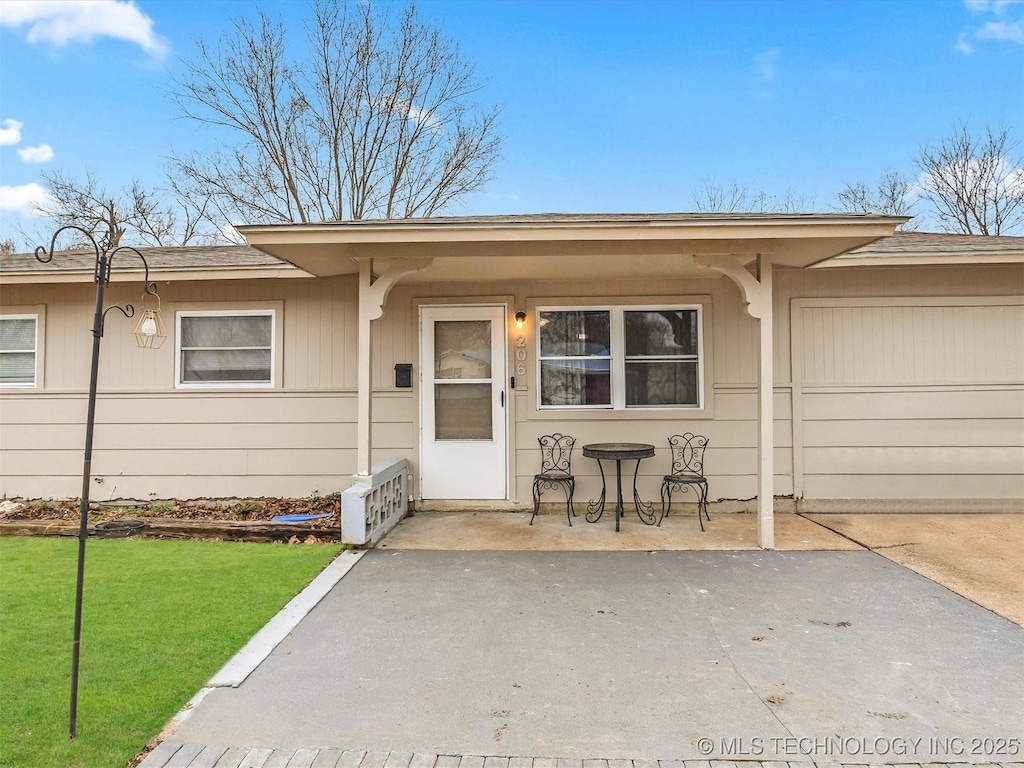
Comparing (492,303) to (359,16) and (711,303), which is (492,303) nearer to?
(711,303)

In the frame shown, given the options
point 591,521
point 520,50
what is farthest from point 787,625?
point 520,50

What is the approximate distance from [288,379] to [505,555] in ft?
9.75

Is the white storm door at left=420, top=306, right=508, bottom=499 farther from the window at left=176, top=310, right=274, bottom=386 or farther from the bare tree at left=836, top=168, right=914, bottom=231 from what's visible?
the bare tree at left=836, top=168, right=914, bottom=231

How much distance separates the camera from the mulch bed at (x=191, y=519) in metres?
4.47

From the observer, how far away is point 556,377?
208 inches

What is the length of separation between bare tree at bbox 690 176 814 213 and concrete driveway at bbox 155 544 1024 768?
12527 mm

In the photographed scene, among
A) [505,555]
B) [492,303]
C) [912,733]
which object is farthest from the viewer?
[492,303]

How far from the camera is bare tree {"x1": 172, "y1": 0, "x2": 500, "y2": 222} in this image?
11.9 meters

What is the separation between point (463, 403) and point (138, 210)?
39.9ft

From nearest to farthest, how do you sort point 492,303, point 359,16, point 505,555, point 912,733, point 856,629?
point 912,733, point 856,629, point 505,555, point 492,303, point 359,16

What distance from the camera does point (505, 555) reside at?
3967 millimetres

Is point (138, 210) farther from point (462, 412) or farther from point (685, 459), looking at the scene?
point (685, 459)

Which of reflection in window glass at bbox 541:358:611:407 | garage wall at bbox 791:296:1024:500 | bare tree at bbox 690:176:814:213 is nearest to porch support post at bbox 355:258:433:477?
reflection in window glass at bbox 541:358:611:407

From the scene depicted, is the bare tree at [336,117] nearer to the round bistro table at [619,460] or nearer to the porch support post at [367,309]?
the porch support post at [367,309]
